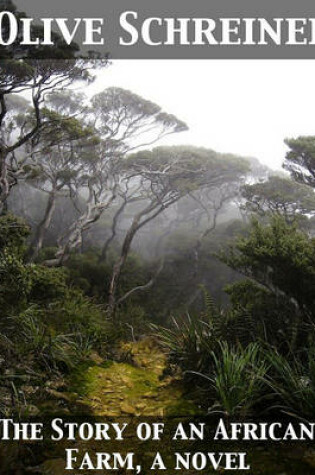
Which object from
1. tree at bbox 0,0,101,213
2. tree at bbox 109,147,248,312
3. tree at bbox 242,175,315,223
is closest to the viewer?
tree at bbox 0,0,101,213

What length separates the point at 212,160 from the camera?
53.9 feet

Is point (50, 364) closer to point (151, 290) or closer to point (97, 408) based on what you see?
point (97, 408)

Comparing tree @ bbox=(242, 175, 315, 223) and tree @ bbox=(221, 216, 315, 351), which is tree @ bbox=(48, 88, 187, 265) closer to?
tree @ bbox=(242, 175, 315, 223)

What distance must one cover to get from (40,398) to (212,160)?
14.9 m

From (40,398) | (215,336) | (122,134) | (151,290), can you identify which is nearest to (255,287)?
(215,336)

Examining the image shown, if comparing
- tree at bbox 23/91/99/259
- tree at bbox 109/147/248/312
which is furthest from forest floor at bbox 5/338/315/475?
tree at bbox 109/147/248/312

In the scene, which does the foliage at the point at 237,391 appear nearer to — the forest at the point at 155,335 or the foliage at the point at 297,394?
the forest at the point at 155,335

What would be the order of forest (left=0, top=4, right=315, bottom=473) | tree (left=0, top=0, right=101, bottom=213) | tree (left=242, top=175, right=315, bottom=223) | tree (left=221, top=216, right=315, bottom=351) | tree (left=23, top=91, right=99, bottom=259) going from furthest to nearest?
tree (left=242, top=175, right=315, bottom=223)
tree (left=23, top=91, right=99, bottom=259)
tree (left=0, top=0, right=101, bottom=213)
tree (left=221, top=216, right=315, bottom=351)
forest (left=0, top=4, right=315, bottom=473)

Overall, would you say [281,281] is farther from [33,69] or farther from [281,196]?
[281,196]

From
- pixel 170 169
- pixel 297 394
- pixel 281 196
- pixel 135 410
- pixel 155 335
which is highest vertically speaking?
pixel 170 169

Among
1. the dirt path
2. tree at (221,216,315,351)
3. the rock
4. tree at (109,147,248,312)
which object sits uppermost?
tree at (109,147,248,312)

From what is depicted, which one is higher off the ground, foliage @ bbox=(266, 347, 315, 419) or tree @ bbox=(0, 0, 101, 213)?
tree @ bbox=(0, 0, 101, 213)

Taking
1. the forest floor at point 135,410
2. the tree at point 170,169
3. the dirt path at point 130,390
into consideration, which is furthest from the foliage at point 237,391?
the tree at point 170,169

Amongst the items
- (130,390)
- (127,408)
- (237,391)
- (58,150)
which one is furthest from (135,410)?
(58,150)
